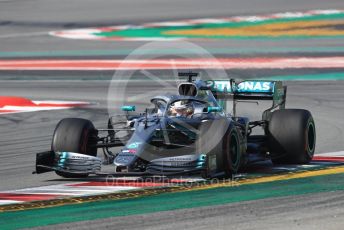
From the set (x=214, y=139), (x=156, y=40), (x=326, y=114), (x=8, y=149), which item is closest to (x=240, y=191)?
(x=214, y=139)

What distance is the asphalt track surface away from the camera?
36.4 feet

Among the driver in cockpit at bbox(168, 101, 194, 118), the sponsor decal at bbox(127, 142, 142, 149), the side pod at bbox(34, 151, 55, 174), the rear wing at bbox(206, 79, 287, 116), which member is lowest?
the side pod at bbox(34, 151, 55, 174)

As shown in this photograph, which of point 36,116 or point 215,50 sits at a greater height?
point 215,50

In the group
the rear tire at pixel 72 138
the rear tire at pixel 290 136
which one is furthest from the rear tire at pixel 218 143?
the rear tire at pixel 72 138

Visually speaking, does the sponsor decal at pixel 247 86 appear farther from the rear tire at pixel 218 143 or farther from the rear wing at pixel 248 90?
the rear tire at pixel 218 143

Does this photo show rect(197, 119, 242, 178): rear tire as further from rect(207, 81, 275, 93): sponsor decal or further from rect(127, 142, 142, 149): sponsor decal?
rect(207, 81, 275, 93): sponsor decal

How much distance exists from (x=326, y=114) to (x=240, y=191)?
9.44 metres

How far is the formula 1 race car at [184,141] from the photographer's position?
13773 millimetres

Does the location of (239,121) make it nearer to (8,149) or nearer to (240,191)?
(240,191)

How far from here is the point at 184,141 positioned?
14.2 meters

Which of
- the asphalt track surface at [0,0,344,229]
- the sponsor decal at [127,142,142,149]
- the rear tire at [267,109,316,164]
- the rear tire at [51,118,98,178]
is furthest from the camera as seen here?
the rear tire at [267,109,316,164]

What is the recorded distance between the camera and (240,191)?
13.0 m

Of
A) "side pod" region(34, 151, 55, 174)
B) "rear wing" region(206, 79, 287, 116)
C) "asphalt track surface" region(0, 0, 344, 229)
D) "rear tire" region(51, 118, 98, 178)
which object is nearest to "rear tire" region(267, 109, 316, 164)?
"rear wing" region(206, 79, 287, 116)

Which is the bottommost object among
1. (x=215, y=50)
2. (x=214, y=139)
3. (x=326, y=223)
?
(x=326, y=223)
